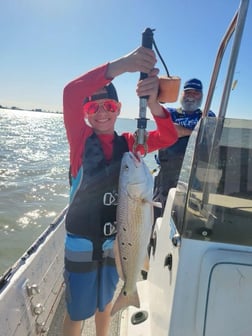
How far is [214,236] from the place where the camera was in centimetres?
142

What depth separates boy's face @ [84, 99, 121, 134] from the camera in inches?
86.1

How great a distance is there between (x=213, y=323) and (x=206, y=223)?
0.42 meters

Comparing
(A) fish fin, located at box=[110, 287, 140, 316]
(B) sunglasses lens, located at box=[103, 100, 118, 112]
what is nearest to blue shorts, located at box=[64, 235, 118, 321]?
(A) fish fin, located at box=[110, 287, 140, 316]

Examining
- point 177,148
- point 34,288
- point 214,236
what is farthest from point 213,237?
point 177,148

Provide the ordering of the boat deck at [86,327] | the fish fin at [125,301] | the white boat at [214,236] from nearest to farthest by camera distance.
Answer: the white boat at [214,236]
the fish fin at [125,301]
the boat deck at [86,327]

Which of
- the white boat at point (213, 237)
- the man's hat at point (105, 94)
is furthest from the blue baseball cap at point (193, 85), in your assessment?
the white boat at point (213, 237)

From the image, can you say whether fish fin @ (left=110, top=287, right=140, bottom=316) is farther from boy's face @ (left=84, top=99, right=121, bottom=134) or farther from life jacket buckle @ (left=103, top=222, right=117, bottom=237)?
boy's face @ (left=84, top=99, right=121, bottom=134)

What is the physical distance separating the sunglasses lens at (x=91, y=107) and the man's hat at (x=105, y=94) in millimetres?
26

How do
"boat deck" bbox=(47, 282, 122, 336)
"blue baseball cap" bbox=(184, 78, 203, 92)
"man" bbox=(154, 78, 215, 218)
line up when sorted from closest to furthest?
"boat deck" bbox=(47, 282, 122, 336) < "man" bbox=(154, 78, 215, 218) < "blue baseball cap" bbox=(184, 78, 203, 92)

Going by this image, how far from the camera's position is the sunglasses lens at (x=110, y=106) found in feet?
7.25

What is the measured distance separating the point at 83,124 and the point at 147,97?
549 mm

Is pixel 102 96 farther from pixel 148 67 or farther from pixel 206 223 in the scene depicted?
pixel 206 223

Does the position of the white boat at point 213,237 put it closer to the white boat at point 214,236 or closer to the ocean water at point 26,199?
the white boat at point 214,236

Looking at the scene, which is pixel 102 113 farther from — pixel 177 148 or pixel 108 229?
pixel 177 148
